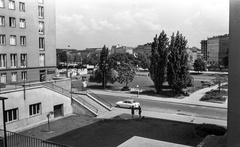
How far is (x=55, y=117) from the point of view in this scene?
75.0 feet

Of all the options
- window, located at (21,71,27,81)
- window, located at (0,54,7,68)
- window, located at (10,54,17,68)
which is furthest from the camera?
window, located at (21,71,27,81)

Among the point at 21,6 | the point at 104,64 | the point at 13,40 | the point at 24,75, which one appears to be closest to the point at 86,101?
the point at 24,75

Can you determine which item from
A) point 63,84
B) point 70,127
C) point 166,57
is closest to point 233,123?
point 70,127

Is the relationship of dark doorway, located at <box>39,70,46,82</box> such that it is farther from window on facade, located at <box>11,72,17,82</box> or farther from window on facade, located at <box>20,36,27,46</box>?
window on facade, located at <box>20,36,27,46</box>

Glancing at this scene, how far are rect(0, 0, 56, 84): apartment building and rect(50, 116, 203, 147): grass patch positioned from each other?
9418 millimetres

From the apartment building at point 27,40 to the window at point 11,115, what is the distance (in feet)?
17.1

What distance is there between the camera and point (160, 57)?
36.8 m

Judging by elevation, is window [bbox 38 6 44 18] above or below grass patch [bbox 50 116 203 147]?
above

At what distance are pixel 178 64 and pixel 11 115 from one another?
23702 mm

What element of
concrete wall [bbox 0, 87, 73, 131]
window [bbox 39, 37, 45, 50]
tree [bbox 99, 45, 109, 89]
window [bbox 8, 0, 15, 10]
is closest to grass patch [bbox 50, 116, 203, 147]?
concrete wall [bbox 0, 87, 73, 131]

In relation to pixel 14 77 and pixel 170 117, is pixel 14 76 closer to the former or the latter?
pixel 14 77

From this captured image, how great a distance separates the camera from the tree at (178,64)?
1389 inches

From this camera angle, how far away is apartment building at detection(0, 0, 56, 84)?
75.2 ft

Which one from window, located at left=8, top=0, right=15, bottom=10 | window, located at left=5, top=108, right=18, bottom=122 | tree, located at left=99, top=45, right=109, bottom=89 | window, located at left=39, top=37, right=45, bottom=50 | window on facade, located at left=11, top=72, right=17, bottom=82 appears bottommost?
window, located at left=5, top=108, right=18, bottom=122
